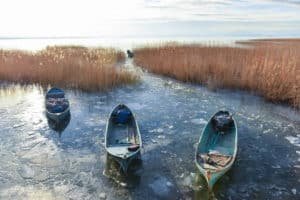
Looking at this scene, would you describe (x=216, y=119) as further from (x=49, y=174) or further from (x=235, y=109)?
(x=49, y=174)

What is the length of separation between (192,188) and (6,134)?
599cm

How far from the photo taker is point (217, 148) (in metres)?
7.95

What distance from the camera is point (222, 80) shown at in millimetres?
15242

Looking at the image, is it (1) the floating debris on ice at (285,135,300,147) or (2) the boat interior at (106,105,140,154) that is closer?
(2) the boat interior at (106,105,140,154)

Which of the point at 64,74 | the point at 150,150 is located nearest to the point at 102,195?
the point at 150,150

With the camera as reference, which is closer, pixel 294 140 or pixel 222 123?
pixel 222 123

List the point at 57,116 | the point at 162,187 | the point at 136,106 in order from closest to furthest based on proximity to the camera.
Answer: the point at 162,187 → the point at 57,116 → the point at 136,106

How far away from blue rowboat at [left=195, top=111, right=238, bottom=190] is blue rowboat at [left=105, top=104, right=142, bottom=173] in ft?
4.90

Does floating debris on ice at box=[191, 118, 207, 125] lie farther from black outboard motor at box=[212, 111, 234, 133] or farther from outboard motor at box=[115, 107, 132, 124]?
outboard motor at box=[115, 107, 132, 124]

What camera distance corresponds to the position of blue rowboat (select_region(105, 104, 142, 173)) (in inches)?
276

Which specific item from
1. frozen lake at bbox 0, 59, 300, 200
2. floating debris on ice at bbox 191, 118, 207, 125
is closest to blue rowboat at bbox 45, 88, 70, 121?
frozen lake at bbox 0, 59, 300, 200

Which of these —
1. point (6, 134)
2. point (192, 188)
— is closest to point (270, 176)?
point (192, 188)

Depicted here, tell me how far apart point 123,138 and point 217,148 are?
2.51 metres

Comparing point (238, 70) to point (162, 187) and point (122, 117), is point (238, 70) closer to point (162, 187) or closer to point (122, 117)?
point (122, 117)
